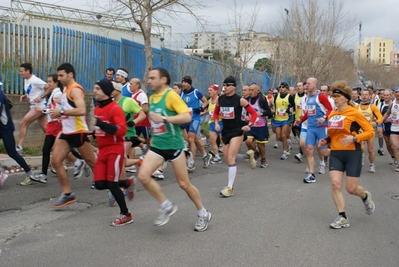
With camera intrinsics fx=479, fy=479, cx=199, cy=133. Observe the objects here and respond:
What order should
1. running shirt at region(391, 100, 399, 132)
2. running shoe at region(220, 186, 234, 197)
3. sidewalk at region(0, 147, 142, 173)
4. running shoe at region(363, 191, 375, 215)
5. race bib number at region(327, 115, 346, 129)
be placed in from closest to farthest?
1. race bib number at region(327, 115, 346, 129)
2. running shoe at region(363, 191, 375, 215)
3. running shoe at region(220, 186, 234, 197)
4. sidewalk at region(0, 147, 142, 173)
5. running shirt at region(391, 100, 399, 132)

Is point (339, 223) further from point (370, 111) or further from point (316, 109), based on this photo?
point (370, 111)

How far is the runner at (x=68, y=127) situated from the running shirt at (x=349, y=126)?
3.38 metres

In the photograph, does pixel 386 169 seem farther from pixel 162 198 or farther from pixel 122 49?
pixel 122 49

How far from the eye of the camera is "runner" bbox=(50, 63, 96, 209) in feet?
21.5

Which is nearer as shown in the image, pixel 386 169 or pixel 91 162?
pixel 91 162

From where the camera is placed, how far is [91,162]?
7.21m

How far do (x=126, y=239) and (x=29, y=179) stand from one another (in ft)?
11.6

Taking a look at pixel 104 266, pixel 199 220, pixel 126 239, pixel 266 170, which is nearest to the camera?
pixel 104 266

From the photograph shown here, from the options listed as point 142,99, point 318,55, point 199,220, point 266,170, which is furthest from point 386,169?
point 318,55

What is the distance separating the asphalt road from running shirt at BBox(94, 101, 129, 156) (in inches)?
37.8

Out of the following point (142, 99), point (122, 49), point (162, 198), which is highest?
point (122, 49)

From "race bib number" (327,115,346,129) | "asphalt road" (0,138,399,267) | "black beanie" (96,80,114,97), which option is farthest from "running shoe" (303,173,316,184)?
"black beanie" (96,80,114,97)

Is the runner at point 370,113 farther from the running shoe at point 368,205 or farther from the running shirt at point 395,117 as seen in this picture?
the running shoe at point 368,205

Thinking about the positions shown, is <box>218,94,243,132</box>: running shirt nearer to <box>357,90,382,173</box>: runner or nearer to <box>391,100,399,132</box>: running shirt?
<box>357,90,382,173</box>: runner
